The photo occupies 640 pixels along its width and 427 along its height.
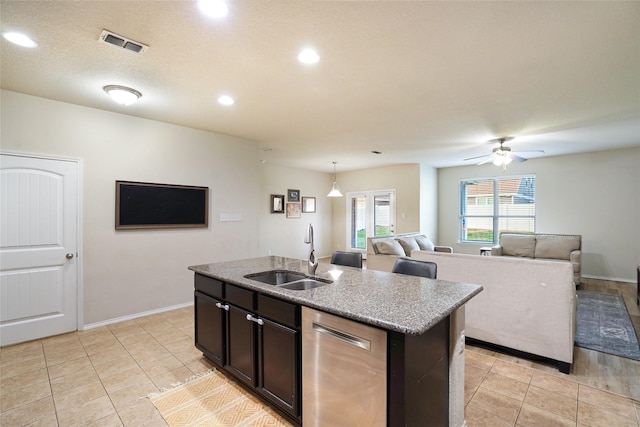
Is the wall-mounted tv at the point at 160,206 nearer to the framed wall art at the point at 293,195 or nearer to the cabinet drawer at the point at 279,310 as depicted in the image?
the cabinet drawer at the point at 279,310

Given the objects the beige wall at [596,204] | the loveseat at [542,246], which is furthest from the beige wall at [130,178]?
the beige wall at [596,204]

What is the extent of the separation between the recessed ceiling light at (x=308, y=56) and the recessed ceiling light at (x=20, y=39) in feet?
6.44

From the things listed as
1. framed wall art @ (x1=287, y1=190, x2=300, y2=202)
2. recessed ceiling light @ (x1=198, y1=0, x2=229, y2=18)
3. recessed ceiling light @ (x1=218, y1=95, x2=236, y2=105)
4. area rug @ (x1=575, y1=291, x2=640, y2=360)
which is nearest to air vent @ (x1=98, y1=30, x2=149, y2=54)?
recessed ceiling light @ (x1=198, y1=0, x2=229, y2=18)

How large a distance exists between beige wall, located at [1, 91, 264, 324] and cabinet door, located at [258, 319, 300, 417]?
2.69 m

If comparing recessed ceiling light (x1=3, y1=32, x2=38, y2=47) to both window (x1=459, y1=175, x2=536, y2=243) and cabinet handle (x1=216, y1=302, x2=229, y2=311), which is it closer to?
cabinet handle (x1=216, y1=302, x2=229, y2=311)

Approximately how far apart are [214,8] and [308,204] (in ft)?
21.5

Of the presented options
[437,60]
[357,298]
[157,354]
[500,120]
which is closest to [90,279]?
[157,354]

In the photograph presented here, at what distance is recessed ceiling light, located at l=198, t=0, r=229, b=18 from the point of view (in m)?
1.73

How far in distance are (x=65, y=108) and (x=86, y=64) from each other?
3.94 feet

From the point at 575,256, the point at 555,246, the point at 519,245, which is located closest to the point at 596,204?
the point at 555,246

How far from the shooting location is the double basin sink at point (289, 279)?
2176 mm

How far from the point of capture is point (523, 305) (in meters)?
2.63

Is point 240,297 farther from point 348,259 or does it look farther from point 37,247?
point 37,247

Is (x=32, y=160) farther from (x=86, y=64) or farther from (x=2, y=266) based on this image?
(x=86, y=64)
